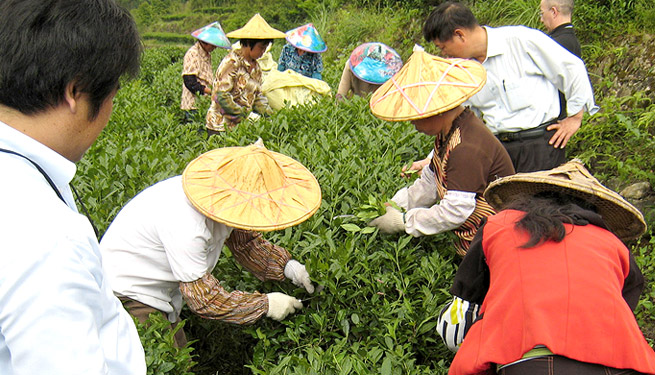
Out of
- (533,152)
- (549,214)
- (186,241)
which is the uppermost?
(549,214)

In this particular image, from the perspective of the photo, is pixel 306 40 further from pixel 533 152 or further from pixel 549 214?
pixel 549 214

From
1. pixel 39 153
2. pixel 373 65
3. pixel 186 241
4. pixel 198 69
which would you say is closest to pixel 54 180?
pixel 39 153

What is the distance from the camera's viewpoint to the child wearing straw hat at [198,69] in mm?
5770

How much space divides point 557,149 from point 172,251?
258 cm

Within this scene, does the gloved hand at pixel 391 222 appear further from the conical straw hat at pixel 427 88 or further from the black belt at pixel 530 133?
the black belt at pixel 530 133

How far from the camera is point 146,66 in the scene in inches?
434

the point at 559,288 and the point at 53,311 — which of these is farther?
the point at 559,288

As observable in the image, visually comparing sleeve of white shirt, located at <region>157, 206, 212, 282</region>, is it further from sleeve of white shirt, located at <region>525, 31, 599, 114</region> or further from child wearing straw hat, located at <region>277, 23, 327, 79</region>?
child wearing straw hat, located at <region>277, 23, 327, 79</region>

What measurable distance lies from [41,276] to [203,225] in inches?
46.0

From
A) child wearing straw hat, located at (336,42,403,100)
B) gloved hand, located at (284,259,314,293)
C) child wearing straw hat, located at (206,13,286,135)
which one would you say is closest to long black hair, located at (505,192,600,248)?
gloved hand, located at (284,259,314,293)

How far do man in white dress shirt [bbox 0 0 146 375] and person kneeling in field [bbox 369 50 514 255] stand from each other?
160 cm

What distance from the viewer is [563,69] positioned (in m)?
3.19

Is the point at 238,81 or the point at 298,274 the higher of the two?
the point at 298,274

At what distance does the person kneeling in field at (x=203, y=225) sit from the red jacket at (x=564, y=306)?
2.81ft
